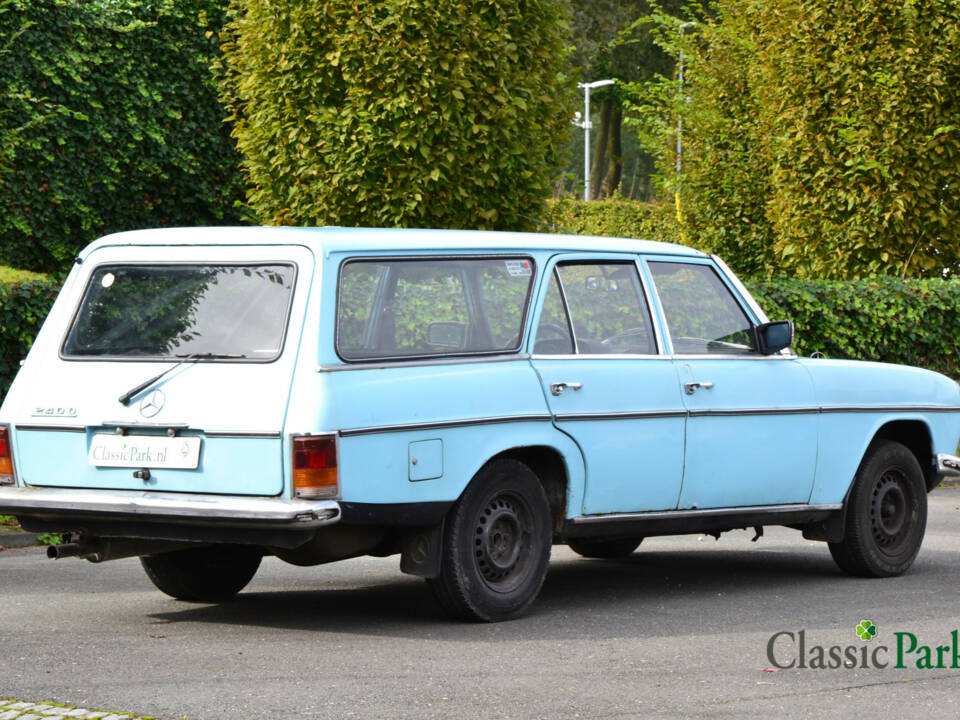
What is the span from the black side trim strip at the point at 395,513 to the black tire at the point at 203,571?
147cm

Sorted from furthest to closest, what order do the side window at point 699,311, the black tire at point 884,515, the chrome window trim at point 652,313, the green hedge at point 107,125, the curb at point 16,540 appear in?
1. the green hedge at point 107,125
2. the curb at point 16,540
3. the black tire at point 884,515
4. the side window at point 699,311
5. the chrome window trim at point 652,313

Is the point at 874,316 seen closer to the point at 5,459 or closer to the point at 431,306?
the point at 431,306

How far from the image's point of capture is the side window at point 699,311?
9.15 m

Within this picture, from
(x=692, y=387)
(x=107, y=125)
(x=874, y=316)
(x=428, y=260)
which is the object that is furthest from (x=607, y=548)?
(x=107, y=125)

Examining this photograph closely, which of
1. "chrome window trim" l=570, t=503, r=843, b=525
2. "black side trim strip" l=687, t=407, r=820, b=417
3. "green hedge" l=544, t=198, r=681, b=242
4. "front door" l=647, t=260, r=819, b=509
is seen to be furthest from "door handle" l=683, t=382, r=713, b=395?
"green hedge" l=544, t=198, r=681, b=242

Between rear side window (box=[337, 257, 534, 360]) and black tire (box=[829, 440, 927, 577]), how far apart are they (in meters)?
2.71

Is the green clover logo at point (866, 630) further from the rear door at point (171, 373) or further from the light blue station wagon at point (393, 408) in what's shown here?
the rear door at point (171, 373)

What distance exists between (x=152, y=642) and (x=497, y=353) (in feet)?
7.01

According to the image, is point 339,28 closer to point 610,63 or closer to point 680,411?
point 680,411

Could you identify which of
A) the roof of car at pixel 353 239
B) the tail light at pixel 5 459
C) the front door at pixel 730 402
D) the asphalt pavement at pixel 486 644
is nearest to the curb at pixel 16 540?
the asphalt pavement at pixel 486 644

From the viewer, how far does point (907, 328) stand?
1739 cm

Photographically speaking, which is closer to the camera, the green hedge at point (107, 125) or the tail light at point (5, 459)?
the tail light at point (5, 459)

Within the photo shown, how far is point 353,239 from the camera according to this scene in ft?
25.8

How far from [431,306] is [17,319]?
526cm
